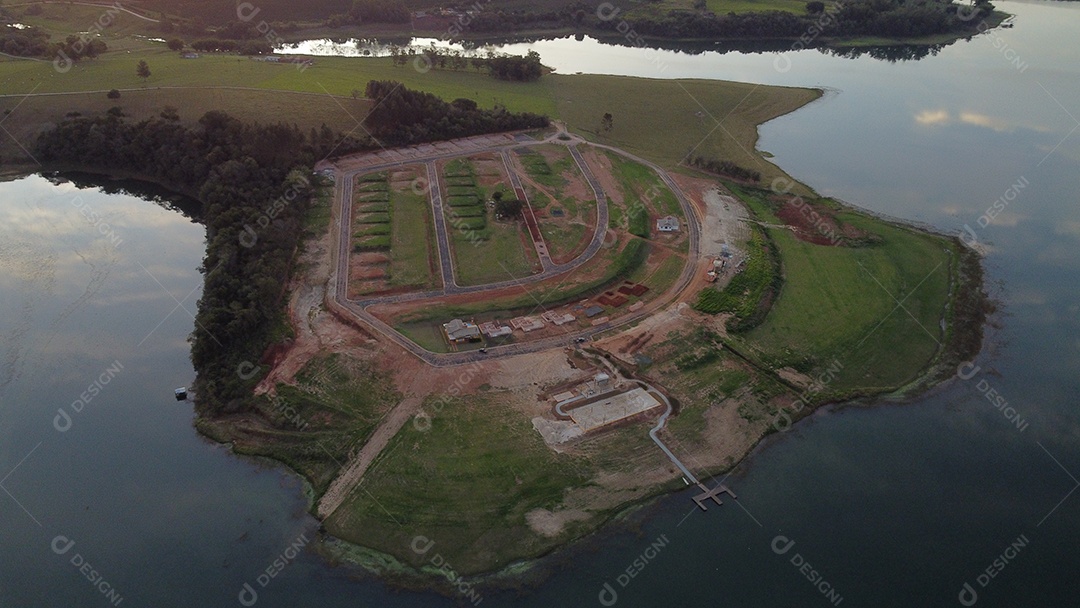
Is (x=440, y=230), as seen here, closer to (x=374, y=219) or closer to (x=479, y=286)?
(x=374, y=219)

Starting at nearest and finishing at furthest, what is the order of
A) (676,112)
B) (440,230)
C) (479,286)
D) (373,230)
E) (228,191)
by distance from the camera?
(479,286) → (373,230) → (440,230) → (228,191) → (676,112)

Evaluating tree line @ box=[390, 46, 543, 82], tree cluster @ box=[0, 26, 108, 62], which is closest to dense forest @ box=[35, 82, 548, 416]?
tree line @ box=[390, 46, 543, 82]

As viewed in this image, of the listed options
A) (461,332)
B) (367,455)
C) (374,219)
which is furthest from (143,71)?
(367,455)

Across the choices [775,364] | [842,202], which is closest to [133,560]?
[775,364]

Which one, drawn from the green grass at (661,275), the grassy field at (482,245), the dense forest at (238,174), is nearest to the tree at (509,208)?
the grassy field at (482,245)

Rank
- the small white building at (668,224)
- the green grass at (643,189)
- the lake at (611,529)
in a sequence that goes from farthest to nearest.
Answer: the green grass at (643,189) < the small white building at (668,224) < the lake at (611,529)

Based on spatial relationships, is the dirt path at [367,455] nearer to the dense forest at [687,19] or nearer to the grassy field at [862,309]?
the grassy field at [862,309]
